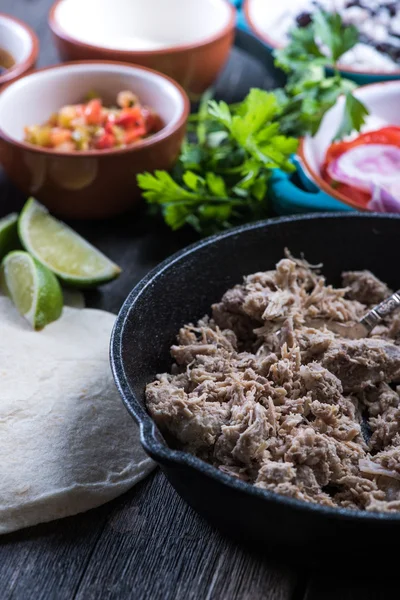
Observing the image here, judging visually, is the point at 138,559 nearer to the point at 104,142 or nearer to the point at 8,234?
the point at 8,234

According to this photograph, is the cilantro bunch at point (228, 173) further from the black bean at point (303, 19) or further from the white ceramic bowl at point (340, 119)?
the black bean at point (303, 19)

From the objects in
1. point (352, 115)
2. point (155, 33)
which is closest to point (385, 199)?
point (352, 115)

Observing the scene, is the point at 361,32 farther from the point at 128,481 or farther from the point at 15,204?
the point at 128,481

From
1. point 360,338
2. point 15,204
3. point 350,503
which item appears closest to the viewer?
point 350,503

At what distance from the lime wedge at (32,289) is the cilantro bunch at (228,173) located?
0.57 metres

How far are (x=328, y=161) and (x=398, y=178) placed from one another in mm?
383

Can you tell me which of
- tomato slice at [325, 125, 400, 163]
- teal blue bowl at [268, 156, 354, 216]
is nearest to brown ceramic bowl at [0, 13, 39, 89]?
teal blue bowl at [268, 156, 354, 216]

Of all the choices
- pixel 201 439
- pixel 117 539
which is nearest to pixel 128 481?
pixel 117 539

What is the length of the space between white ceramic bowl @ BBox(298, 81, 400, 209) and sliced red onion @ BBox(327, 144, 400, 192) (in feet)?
0.26

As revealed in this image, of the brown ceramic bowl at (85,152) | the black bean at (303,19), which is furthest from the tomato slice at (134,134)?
the black bean at (303,19)

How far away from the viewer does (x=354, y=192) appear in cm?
338

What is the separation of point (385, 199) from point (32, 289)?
149 centimetres

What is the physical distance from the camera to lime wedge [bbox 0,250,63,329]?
3.03 m

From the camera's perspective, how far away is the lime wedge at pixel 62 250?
325cm
